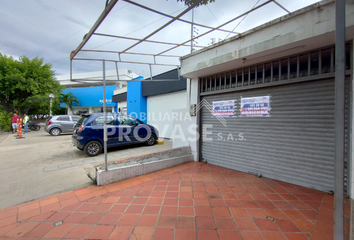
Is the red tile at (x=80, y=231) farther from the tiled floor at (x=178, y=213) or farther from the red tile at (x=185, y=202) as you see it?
the red tile at (x=185, y=202)

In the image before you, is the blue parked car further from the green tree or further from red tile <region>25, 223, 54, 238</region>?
the green tree

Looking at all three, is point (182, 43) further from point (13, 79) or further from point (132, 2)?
point (13, 79)

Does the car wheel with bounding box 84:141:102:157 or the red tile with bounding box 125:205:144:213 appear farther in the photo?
the car wheel with bounding box 84:141:102:157

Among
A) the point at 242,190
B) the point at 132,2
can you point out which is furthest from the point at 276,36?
the point at 242,190

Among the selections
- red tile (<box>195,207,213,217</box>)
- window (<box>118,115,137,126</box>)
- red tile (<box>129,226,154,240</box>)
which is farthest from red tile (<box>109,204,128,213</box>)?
window (<box>118,115,137,126</box>)

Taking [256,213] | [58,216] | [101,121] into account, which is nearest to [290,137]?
[256,213]

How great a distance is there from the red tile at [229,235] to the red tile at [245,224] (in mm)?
139

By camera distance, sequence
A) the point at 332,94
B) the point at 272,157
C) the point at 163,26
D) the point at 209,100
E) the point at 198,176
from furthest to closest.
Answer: the point at 209,100 < the point at 198,176 < the point at 272,157 < the point at 163,26 < the point at 332,94

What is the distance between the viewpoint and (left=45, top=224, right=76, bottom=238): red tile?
2.14 meters

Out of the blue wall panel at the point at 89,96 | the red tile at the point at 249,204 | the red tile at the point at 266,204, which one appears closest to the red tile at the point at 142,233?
the red tile at the point at 249,204

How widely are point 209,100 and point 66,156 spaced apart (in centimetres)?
549

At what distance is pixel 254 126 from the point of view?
13.6 ft

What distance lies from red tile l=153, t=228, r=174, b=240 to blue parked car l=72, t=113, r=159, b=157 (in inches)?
192

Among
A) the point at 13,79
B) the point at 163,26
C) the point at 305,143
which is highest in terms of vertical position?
the point at 13,79
